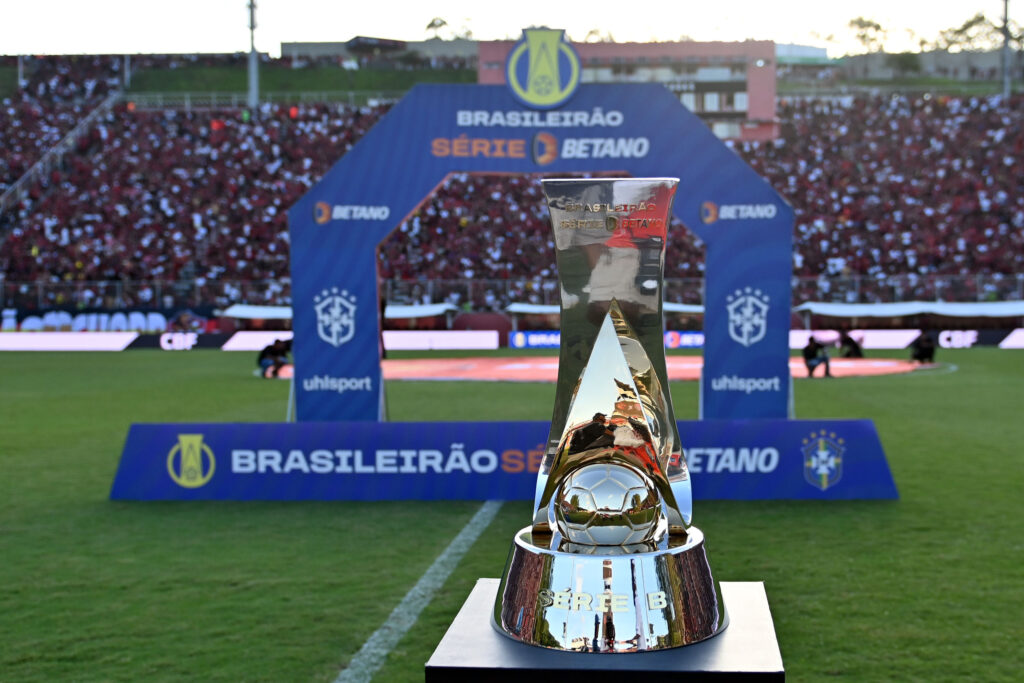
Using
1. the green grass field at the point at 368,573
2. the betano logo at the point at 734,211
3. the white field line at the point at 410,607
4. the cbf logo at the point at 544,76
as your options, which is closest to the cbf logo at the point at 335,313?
the green grass field at the point at 368,573

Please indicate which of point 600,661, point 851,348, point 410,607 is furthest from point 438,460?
point 851,348

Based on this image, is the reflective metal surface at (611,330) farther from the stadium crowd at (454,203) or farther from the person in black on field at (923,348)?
the stadium crowd at (454,203)

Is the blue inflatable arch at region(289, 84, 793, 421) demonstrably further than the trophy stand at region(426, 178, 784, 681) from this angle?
Yes

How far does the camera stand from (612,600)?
211 cm

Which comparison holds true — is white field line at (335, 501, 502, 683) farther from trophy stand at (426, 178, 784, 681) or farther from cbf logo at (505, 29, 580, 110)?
cbf logo at (505, 29, 580, 110)

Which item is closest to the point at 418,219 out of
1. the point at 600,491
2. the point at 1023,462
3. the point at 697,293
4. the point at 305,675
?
the point at 697,293

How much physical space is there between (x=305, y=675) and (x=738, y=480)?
13.8 feet

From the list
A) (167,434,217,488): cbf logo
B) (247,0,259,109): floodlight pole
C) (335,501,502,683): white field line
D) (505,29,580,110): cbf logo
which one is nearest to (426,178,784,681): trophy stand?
(335,501,502,683): white field line

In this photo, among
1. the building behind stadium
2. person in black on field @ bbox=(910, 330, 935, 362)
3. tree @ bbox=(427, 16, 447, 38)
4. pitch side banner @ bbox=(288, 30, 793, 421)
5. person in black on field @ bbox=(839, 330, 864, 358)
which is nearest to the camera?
pitch side banner @ bbox=(288, 30, 793, 421)

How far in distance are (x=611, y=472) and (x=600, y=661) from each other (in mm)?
358

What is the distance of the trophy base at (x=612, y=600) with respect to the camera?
211 cm

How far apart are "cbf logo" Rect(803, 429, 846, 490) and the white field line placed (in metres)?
2.23

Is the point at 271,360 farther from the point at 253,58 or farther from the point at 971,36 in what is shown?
the point at 971,36

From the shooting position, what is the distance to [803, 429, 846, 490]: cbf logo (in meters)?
7.72
